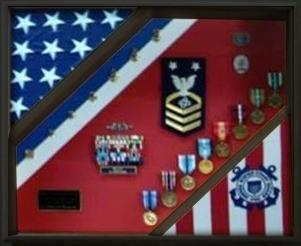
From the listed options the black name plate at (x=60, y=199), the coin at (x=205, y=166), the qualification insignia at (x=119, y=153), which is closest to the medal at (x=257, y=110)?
the coin at (x=205, y=166)

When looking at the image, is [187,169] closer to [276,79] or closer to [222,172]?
[222,172]

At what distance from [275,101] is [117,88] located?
2.98 feet

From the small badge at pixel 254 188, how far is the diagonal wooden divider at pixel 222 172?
60 millimetres

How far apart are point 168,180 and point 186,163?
14cm

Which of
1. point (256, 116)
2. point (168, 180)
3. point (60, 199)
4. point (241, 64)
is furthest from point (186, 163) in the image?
point (60, 199)

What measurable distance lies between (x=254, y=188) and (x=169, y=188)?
1.59ft

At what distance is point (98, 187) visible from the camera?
14.5 feet

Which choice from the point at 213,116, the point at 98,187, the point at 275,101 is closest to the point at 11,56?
the point at 98,187

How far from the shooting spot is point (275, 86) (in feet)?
14.4

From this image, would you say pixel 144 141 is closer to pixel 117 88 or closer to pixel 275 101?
pixel 117 88

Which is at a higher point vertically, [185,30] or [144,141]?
[185,30]

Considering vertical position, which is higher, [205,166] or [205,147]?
[205,147]

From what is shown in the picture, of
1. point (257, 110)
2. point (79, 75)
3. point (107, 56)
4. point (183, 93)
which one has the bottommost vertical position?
point (257, 110)

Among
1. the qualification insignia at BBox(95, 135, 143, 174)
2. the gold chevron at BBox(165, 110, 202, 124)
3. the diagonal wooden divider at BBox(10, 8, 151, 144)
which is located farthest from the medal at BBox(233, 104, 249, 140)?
the diagonal wooden divider at BBox(10, 8, 151, 144)
